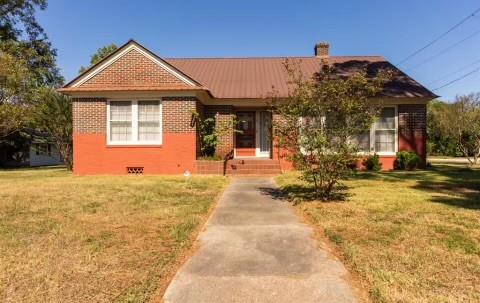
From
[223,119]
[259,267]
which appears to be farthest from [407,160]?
[259,267]

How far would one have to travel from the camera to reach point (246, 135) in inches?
720

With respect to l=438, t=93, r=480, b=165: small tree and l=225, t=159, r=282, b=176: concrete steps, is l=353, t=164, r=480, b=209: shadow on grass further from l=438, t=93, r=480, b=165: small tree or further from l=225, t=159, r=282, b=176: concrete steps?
l=438, t=93, r=480, b=165: small tree

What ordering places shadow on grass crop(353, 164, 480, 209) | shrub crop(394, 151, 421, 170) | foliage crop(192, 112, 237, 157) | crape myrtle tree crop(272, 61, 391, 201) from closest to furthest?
crape myrtle tree crop(272, 61, 391, 201) → shadow on grass crop(353, 164, 480, 209) → foliage crop(192, 112, 237, 157) → shrub crop(394, 151, 421, 170)

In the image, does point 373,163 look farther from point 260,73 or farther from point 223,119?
point 260,73

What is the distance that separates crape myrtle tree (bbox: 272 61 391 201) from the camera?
323 inches

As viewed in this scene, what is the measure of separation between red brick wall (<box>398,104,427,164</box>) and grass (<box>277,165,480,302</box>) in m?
7.02

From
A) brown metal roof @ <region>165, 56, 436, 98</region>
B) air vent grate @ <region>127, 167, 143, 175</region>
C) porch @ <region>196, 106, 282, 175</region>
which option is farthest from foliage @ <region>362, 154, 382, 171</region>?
air vent grate @ <region>127, 167, 143, 175</region>

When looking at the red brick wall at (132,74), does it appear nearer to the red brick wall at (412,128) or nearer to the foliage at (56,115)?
the foliage at (56,115)

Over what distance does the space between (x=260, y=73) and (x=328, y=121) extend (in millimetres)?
12115

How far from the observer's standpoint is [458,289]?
12.5 ft

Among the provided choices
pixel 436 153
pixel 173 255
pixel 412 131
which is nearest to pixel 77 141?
pixel 173 255

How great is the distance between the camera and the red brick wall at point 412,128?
17156mm

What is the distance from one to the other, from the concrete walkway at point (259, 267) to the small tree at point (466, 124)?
19.9 metres

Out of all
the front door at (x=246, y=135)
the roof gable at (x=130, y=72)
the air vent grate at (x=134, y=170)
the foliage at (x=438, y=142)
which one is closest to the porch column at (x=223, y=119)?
the front door at (x=246, y=135)
